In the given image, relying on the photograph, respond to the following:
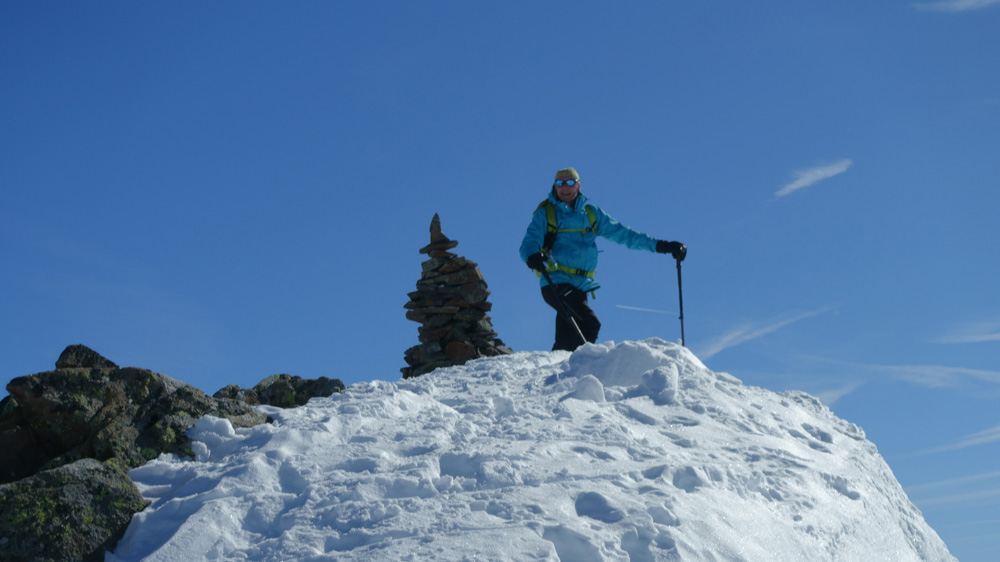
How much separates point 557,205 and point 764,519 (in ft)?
19.8

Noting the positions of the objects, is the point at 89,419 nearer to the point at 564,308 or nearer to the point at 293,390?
the point at 293,390

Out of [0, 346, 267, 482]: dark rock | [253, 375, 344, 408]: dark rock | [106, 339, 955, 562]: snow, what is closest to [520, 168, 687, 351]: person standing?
[106, 339, 955, 562]: snow

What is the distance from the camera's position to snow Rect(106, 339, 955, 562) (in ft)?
16.1

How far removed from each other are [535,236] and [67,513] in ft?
22.3

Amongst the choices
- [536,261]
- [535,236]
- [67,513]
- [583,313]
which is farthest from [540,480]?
[535,236]

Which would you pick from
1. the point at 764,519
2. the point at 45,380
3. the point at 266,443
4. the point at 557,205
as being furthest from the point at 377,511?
the point at 557,205

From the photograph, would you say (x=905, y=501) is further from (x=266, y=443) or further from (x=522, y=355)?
(x=266, y=443)

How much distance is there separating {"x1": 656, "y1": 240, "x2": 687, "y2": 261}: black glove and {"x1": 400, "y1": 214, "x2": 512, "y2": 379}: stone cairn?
535 cm

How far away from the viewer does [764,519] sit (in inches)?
224

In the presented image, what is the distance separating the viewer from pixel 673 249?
11.2 meters

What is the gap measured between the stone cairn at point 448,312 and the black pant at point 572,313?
4.82m

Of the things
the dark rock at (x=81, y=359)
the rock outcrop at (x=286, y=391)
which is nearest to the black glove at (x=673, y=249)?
the rock outcrop at (x=286, y=391)

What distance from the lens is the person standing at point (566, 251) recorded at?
10.9 meters

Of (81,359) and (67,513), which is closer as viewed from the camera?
(67,513)
